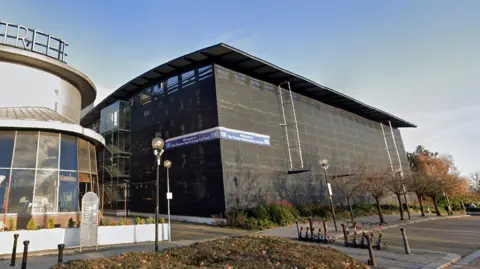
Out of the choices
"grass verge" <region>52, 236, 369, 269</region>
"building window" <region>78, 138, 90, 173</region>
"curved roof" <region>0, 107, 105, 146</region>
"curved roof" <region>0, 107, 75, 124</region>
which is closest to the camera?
"grass verge" <region>52, 236, 369, 269</region>

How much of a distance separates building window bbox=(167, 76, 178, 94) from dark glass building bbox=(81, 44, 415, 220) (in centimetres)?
11

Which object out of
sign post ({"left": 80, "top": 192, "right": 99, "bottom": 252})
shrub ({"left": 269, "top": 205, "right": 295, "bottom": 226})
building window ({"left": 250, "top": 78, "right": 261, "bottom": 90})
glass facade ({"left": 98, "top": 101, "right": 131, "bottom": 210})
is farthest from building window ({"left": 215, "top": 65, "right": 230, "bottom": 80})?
sign post ({"left": 80, "top": 192, "right": 99, "bottom": 252})

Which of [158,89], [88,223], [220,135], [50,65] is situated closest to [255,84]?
[220,135]

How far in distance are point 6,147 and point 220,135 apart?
13927mm

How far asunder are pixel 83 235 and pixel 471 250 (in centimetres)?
1658

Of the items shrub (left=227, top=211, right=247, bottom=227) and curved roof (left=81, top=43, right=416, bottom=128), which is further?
curved roof (left=81, top=43, right=416, bottom=128)

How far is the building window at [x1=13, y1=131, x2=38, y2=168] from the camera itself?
13500 millimetres

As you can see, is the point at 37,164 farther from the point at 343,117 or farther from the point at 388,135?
the point at 388,135

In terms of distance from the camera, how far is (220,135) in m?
23.0

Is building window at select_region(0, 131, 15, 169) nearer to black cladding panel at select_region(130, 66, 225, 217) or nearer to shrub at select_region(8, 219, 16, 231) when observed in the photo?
shrub at select_region(8, 219, 16, 231)

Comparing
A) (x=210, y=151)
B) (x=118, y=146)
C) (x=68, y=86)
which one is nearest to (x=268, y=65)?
(x=210, y=151)

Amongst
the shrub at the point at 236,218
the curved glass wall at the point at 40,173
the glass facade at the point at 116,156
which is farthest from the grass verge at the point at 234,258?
the glass facade at the point at 116,156

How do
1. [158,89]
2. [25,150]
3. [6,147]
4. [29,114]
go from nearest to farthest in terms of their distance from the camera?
[6,147]
[25,150]
[29,114]
[158,89]

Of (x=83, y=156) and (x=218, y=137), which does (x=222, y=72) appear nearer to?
(x=218, y=137)
